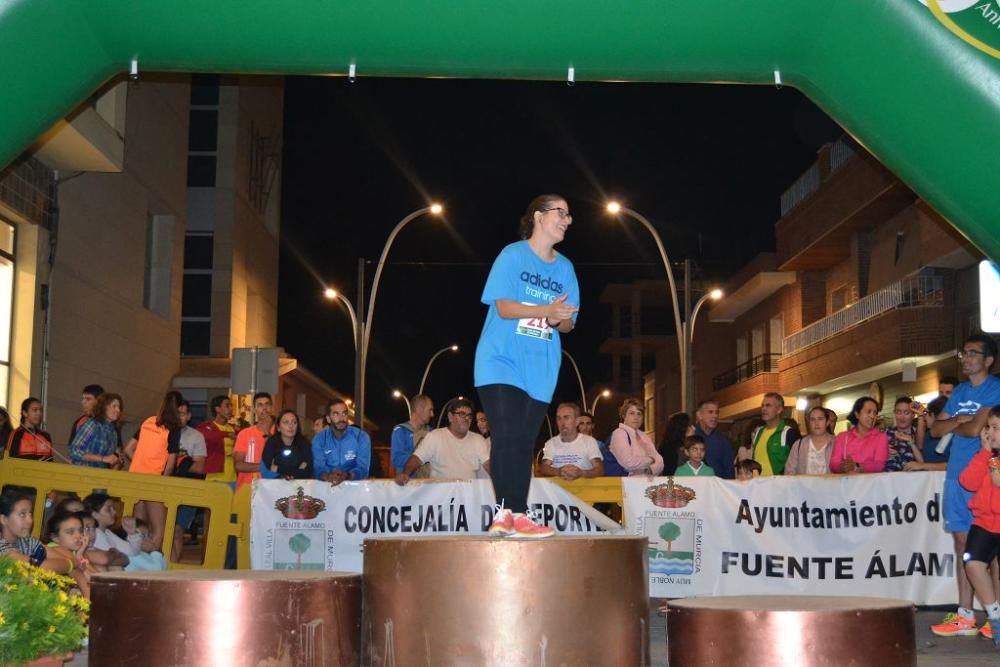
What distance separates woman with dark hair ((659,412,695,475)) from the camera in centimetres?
1209

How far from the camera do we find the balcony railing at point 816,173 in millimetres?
32500

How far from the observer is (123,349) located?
2169 cm

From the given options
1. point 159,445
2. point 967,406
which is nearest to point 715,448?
point 967,406

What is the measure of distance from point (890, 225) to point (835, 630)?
2885 centimetres

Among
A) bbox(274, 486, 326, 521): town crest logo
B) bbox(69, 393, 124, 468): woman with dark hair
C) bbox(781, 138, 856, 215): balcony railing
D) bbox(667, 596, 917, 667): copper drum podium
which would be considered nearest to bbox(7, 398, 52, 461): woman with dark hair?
bbox(69, 393, 124, 468): woman with dark hair

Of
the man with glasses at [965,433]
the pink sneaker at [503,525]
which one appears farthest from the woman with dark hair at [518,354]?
the man with glasses at [965,433]

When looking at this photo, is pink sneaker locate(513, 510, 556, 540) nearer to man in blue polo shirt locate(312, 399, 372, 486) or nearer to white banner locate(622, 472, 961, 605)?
white banner locate(622, 472, 961, 605)

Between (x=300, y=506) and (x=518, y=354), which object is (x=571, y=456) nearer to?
(x=300, y=506)

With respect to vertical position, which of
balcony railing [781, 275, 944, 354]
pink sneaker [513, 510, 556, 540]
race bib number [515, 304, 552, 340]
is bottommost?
pink sneaker [513, 510, 556, 540]

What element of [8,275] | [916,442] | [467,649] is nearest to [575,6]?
[467,649]

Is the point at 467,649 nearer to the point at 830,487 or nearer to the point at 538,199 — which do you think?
the point at 538,199

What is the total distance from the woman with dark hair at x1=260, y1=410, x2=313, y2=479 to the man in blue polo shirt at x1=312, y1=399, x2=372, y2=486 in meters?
0.14

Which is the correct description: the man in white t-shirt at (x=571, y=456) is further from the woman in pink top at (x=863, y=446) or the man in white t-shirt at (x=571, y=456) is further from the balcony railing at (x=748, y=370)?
the balcony railing at (x=748, y=370)

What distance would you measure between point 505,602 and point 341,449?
21.7ft
